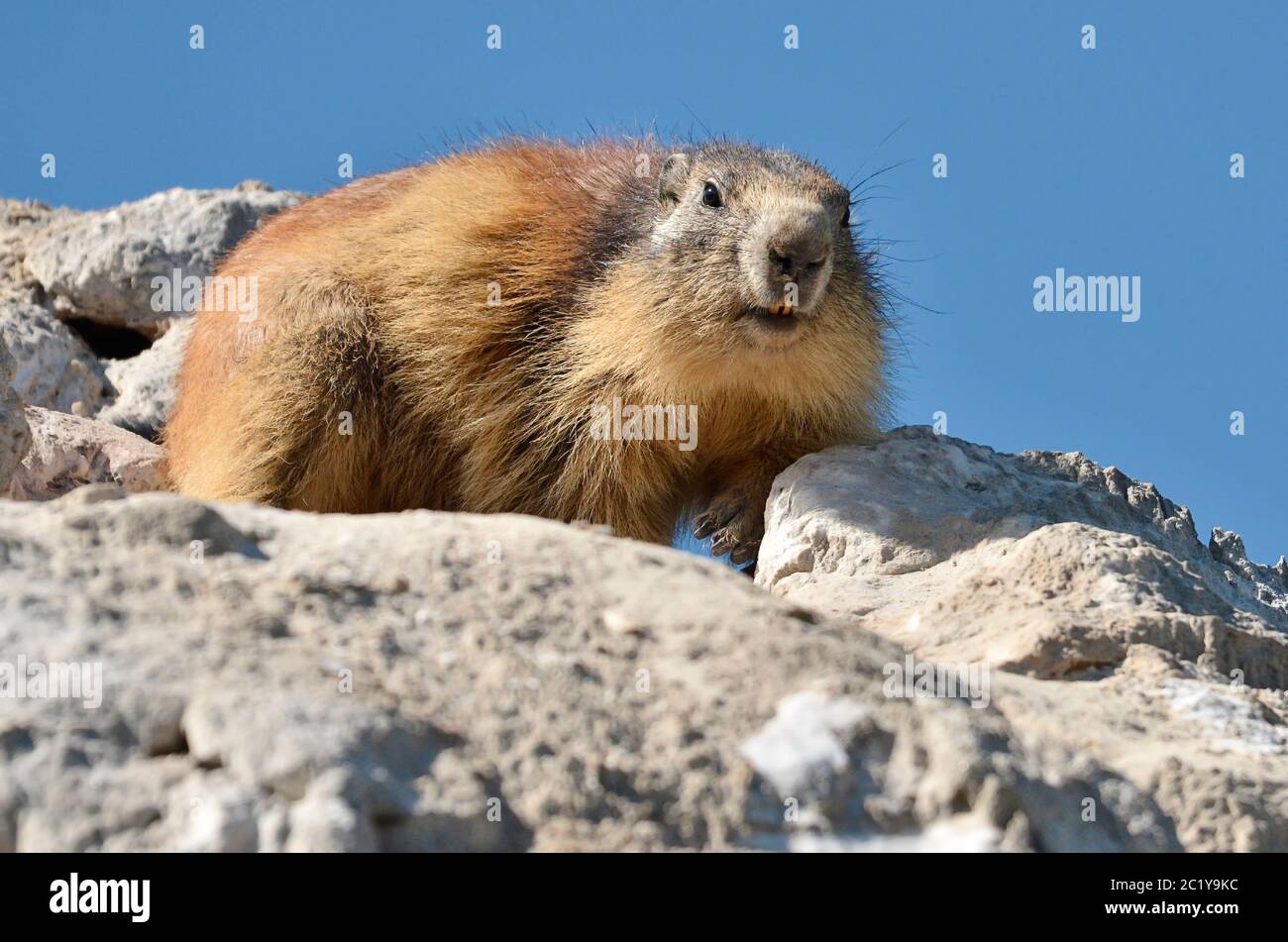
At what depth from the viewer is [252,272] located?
9867mm

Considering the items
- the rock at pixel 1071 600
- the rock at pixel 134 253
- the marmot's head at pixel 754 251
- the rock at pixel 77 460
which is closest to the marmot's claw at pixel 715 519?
the rock at pixel 1071 600

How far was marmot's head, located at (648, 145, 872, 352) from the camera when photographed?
8.53m

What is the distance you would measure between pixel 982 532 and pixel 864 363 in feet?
6.30

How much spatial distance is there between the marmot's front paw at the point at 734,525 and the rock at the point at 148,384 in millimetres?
4299

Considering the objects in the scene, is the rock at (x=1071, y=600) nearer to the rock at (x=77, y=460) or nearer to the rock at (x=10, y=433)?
the rock at (x=10, y=433)

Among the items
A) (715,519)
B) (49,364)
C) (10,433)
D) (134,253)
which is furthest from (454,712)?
(134,253)

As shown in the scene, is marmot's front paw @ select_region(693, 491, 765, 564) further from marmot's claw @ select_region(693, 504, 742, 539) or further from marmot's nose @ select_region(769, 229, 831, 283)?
marmot's nose @ select_region(769, 229, 831, 283)

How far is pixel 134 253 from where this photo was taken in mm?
12555

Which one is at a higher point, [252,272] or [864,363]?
[252,272]

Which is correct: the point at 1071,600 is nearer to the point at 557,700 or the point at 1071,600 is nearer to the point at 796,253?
the point at 796,253
